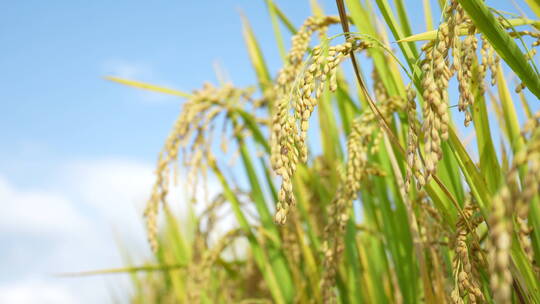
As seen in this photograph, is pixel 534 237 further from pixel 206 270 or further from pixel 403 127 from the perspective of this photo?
pixel 206 270

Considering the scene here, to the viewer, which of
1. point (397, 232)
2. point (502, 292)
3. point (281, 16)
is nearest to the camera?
point (502, 292)

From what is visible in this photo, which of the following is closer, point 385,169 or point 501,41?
point 501,41

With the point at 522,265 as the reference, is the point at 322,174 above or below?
above

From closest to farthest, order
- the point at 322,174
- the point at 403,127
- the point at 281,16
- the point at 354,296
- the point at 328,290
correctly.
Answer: the point at 328,290 < the point at 403,127 < the point at 354,296 < the point at 281,16 < the point at 322,174

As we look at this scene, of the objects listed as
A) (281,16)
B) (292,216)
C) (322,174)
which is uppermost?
(281,16)

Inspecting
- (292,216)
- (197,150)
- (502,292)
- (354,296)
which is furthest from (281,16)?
(502,292)

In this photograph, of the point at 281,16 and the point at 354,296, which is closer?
the point at 354,296

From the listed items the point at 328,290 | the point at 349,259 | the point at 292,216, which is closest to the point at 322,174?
the point at 292,216

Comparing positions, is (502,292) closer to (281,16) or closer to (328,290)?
(328,290)

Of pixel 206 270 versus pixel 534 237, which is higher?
pixel 206 270
